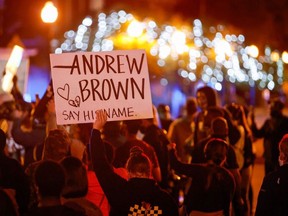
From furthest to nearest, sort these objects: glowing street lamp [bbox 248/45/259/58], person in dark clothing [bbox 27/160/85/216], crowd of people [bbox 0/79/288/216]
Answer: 1. glowing street lamp [bbox 248/45/259/58]
2. crowd of people [bbox 0/79/288/216]
3. person in dark clothing [bbox 27/160/85/216]

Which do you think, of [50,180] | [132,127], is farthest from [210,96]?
[50,180]

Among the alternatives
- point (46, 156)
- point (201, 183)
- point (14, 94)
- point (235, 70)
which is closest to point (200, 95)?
point (14, 94)

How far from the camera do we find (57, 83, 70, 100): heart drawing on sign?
729 centimetres

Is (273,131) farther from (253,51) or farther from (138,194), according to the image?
(253,51)

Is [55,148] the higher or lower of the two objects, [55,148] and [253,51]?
the lower

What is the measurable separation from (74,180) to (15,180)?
1175mm

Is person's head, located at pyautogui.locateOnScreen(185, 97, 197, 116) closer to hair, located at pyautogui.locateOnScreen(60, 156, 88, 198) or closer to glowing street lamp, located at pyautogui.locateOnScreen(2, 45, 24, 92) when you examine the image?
glowing street lamp, located at pyautogui.locateOnScreen(2, 45, 24, 92)

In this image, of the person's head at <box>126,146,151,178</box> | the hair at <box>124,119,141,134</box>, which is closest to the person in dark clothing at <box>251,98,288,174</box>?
the hair at <box>124,119,141,134</box>

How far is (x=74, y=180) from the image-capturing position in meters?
5.92

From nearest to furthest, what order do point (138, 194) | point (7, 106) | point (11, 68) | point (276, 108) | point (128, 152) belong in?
point (138, 194)
point (128, 152)
point (7, 106)
point (11, 68)
point (276, 108)

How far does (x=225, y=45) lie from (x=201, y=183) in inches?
831

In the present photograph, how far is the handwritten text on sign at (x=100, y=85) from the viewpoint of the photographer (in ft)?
23.9

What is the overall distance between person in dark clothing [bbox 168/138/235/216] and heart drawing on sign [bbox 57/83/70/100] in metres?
1.37

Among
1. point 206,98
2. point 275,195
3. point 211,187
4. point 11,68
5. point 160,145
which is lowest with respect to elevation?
point 275,195
